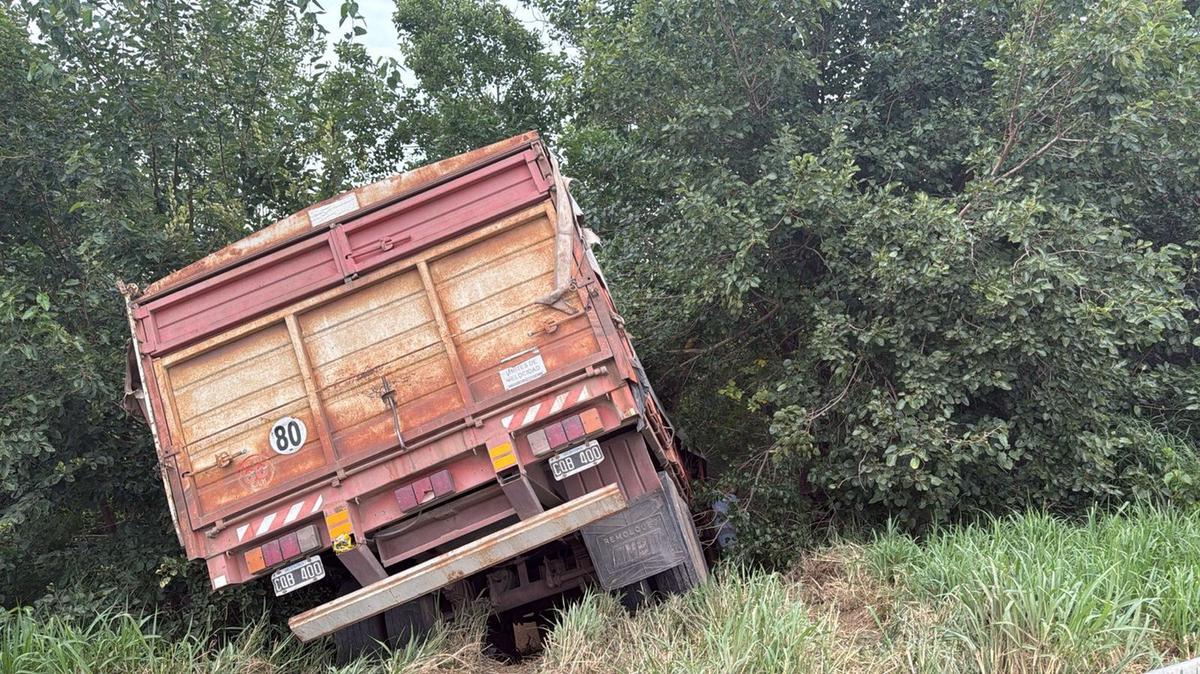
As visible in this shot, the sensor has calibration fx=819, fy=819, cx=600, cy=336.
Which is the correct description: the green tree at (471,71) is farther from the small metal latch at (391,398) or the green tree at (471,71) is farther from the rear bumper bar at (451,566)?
the rear bumper bar at (451,566)

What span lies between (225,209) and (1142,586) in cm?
683

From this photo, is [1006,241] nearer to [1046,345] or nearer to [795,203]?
[1046,345]

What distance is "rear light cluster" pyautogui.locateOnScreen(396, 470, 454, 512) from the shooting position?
4242mm

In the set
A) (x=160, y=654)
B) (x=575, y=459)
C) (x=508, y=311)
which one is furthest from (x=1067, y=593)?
(x=160, y=654)

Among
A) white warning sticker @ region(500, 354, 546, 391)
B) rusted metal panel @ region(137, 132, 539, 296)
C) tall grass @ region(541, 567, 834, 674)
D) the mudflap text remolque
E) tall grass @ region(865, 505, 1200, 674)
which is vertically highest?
rusted metal panel @ region(137, 132, 539, 296)

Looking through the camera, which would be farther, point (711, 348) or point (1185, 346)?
point (711, 348)

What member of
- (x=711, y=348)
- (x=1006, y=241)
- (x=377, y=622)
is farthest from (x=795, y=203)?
(x=377, y=622)

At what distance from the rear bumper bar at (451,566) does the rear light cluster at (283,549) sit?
0.34 metres

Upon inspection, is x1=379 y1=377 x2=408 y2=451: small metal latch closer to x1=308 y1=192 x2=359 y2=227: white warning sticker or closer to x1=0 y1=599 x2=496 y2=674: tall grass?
x1=308 y1=192 x2=359 y2=227: white warning sticker

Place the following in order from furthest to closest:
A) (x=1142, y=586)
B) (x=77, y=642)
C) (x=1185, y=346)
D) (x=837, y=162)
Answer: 1. (x=1185, y=346)
2. (x=837, y=162)
3. (x=77, y=642)
4. (x=1142, y=586)

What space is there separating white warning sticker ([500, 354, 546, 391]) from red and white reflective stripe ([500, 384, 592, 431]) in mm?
132

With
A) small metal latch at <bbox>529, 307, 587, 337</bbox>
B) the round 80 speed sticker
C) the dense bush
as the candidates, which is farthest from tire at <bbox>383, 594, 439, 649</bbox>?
the dense bush

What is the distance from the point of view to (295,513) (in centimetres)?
425

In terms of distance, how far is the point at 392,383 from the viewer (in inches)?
171
